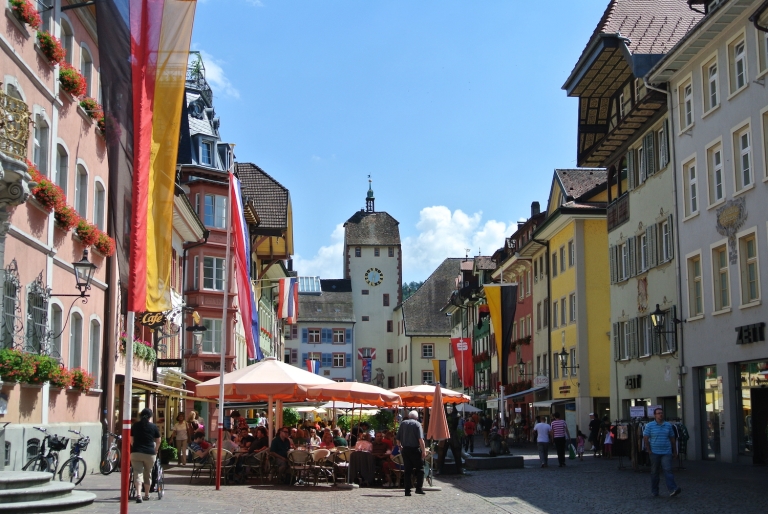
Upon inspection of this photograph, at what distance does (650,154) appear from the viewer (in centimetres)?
3616

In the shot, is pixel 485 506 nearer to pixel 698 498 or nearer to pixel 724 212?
pixel 698 498

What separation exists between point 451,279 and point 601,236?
227 feet

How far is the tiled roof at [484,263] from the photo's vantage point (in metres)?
79.6

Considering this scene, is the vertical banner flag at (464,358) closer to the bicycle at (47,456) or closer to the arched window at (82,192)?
the arched window at (82,192)

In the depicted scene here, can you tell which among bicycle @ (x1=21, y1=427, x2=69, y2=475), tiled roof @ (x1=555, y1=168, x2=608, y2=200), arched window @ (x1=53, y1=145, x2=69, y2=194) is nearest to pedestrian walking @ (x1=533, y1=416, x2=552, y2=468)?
arched window @ (x1=53, y1=145, x2=69, y2=194)

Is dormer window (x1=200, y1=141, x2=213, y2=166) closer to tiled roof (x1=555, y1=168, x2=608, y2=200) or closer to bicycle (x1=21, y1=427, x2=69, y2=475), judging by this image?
tiled roof (x1=555, y1=168, x2=608, y2=200)

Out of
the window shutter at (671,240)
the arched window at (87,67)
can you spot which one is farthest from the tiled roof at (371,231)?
the arched window at (87,67)

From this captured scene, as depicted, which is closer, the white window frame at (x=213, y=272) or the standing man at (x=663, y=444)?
the standing man at (x=663, y=444)

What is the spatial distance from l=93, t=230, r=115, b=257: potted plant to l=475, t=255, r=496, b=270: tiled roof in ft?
183

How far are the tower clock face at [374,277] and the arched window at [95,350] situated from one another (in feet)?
313

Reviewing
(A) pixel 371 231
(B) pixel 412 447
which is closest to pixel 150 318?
(B) pixel 412 447

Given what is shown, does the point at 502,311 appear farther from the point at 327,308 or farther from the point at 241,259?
the point at 327,308

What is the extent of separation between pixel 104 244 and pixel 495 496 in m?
10.0

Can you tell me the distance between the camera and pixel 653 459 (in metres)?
18.8
